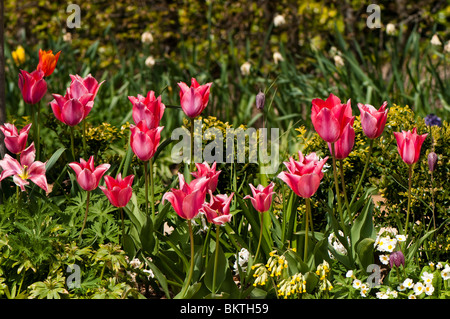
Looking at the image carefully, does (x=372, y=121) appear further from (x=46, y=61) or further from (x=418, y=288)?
(x=46, y=61)

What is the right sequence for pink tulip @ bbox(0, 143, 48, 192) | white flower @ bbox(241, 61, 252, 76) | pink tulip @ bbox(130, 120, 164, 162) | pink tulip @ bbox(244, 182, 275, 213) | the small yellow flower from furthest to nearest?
white flower @ bbox(241, 61, 252, 76)
the small yellow flower
pink tulip @ bbox(0, 143, 48, 192)
pink tulip @ bbox(130, 120, 164, 162)
pink tulip @ bbox(244, 182, 275, 213)

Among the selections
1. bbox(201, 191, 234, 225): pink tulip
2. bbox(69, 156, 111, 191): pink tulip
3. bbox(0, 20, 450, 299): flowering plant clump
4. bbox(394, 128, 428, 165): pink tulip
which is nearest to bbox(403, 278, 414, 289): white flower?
bbox(0, 20, 450, 299): flowering plant clump

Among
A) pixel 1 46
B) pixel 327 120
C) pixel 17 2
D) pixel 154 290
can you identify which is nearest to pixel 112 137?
pixel 1 46

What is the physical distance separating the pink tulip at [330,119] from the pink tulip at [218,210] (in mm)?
370

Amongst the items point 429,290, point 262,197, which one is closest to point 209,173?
point 262,197

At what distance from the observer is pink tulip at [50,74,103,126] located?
6.61 ft

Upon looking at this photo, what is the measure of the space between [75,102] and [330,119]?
2.97ft

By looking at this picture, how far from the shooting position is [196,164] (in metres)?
1.77

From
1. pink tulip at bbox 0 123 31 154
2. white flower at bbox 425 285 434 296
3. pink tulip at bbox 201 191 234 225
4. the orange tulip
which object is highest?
the orange tulip

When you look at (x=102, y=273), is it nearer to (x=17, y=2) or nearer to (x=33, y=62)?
(x=33, y=62)

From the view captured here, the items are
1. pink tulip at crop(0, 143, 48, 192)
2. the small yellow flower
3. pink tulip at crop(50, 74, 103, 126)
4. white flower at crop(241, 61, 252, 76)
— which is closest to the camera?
pink tulip at crop(0, 143, 48, 192)

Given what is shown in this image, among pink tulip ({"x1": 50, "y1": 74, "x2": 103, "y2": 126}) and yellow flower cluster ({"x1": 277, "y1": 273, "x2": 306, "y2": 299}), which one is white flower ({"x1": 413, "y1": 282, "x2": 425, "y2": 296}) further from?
pink tulip ({"x1": 50, "y1": 74, "x2": 103, "y2": 126})

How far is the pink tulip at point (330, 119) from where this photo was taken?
5.65 ft

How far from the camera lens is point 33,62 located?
4.26 m
